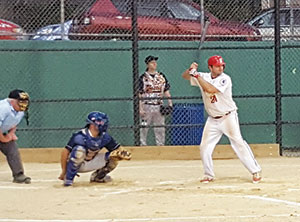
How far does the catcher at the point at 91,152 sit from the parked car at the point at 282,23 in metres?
5.63

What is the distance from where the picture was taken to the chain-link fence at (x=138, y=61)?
13.4 meters

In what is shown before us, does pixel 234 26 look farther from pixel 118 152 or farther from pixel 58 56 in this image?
pixel 118 152

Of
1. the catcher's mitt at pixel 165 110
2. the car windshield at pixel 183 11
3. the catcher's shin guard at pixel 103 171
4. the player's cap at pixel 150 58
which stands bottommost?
the catcher's shin guard at pixel 103 171

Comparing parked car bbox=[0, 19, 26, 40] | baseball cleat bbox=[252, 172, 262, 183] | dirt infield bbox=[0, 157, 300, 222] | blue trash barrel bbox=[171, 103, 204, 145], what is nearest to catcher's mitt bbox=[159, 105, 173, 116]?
blue trash barrel bbox=[171, 103, 204, 145]

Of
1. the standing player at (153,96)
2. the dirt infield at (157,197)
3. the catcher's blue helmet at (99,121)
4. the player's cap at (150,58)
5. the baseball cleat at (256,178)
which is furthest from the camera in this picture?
the standing player at (153,96)

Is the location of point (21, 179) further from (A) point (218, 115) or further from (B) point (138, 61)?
(B) point (138, 61)

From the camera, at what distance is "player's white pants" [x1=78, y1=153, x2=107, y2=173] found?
9.19 metres

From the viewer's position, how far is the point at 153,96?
13.2 m

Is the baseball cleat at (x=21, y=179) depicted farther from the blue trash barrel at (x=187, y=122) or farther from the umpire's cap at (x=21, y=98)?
the blue trash barrel at (x=187, y=122)

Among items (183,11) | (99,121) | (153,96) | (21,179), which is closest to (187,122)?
(153,96)

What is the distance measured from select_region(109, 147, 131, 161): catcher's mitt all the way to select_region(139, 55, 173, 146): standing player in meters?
4.00

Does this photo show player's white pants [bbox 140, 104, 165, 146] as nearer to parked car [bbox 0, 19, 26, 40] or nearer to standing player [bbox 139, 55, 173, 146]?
standing player [bbox 139, 55, 173, 146]

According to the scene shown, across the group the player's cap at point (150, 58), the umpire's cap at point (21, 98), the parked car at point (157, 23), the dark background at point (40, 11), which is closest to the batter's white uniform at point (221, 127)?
the umpire's cap at point (21, 98)

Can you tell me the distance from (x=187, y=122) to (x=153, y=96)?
819 mm
